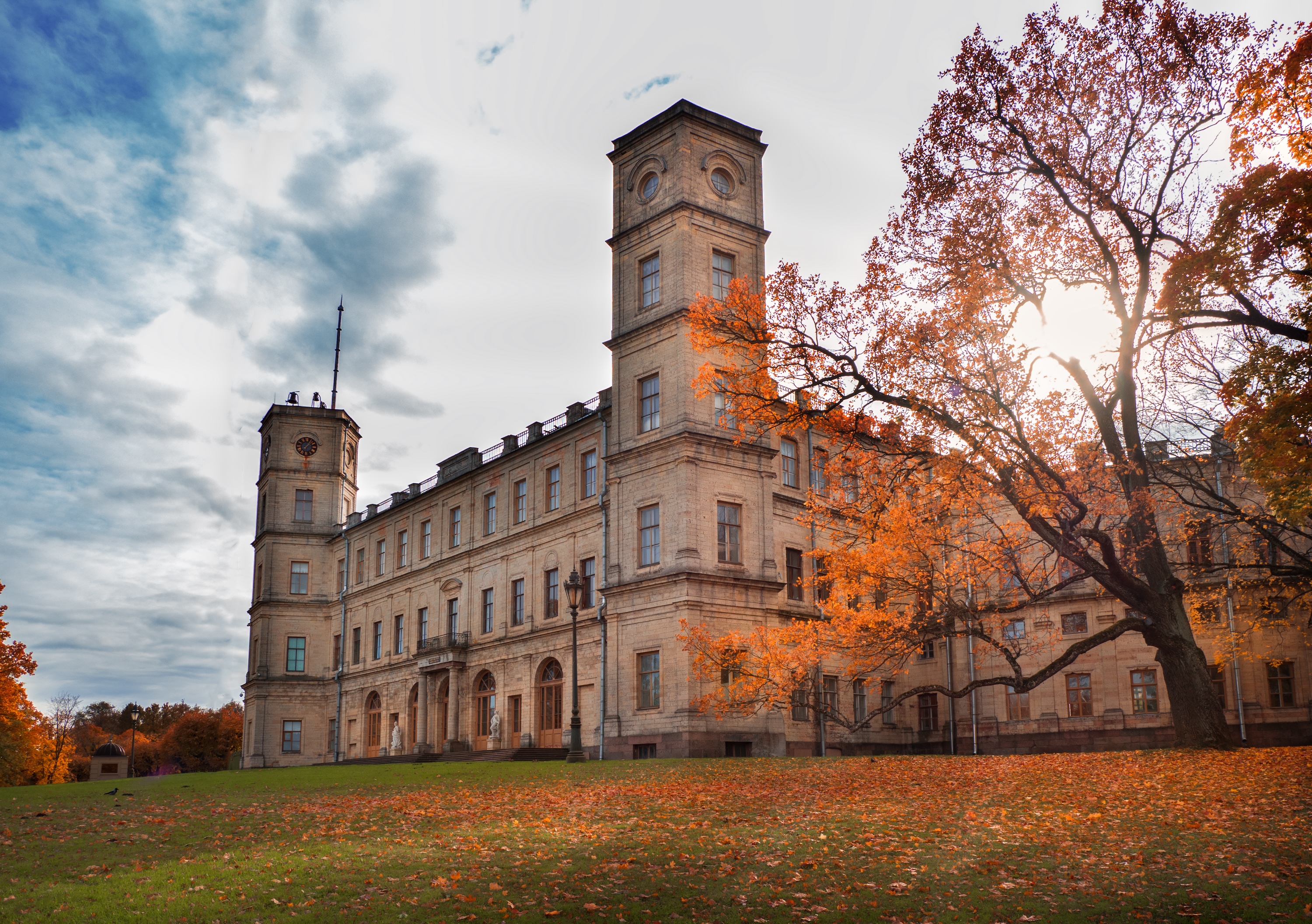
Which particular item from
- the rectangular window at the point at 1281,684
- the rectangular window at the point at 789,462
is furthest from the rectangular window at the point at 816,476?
the rectangular window at the point at 1281,684

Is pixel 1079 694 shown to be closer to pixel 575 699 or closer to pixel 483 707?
pixel 575 699

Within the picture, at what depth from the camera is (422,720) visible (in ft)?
164

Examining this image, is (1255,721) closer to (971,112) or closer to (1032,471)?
(1032,471)

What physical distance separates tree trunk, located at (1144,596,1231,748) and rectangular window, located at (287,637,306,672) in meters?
54.8

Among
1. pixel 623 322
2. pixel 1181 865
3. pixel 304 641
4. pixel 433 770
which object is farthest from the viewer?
pixel 304 641

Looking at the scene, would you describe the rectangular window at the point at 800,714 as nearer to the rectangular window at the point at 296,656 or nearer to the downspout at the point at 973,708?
the downspout at the point at 973,708

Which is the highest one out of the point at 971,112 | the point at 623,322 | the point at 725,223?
the point at 725,223

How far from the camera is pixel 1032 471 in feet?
61.7

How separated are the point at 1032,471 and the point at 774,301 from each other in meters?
5.81

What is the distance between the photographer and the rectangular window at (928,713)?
145ft

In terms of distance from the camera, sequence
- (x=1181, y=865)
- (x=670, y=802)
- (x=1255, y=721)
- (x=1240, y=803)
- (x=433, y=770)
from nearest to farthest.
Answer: (x=1181, y=865) → (x=1240, y=803) → (x=670, y=802) → (x=433, y=770) → (x=1255, y=721)

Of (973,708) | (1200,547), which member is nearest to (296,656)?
(973,708)

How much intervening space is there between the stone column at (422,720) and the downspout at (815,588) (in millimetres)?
19826

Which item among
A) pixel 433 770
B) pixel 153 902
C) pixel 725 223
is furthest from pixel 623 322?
pixel 153 902
